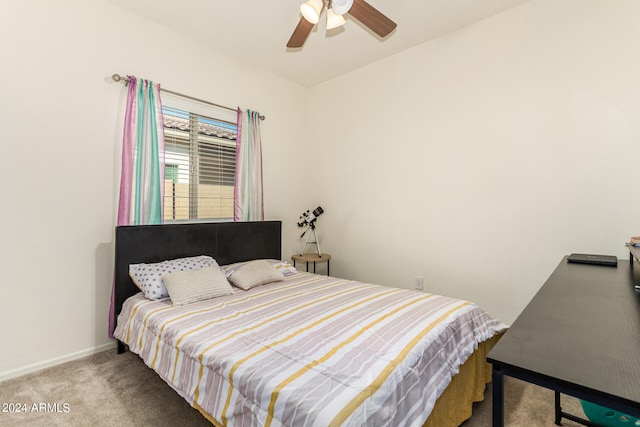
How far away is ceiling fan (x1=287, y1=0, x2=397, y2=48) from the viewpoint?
6.05ft

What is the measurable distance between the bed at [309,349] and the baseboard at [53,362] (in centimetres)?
18

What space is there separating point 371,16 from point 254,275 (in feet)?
7.10

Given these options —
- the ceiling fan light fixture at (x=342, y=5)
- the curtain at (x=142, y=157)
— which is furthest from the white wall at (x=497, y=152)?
the curtain at (x=142, y=157)

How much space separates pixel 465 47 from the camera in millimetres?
2816

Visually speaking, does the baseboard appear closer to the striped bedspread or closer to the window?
the striped bedspread

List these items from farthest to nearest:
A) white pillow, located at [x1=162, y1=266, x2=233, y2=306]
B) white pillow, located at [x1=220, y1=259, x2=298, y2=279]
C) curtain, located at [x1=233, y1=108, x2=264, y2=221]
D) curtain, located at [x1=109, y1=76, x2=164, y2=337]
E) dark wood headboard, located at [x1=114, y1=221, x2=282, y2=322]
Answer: curtain, located at [x1=233, y1=108, x2=264, y2=221] → white pillow, located at [x1=220, y1=259, x2=298, y2=279] → curtain, located at [x1=109, y1=76, x2=164, y2=337] → dark wood headboard, located at [x1=114, y1=221, x2=282, y2=322] → white pillow, located at [x1=162, y1=266, x2=233, y2=306]

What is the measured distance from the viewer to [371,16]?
2.01 metres

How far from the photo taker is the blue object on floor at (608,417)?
127cm

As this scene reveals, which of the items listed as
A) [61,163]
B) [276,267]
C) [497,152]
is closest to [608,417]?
[497,152]

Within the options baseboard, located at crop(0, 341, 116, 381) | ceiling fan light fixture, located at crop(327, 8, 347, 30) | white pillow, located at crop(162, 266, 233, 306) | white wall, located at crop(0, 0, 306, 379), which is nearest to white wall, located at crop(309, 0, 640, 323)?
ceiling fan light fixture, located at crop(327, 8, 347, 30)

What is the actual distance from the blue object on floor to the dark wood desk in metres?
0.44

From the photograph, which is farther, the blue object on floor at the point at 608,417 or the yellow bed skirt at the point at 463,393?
the yellow bed skirt at the point at 463,393

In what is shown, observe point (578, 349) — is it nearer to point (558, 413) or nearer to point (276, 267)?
point (558, 413)

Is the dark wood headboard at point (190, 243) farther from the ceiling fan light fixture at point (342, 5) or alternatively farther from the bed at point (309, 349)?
the ceiling fan light fixture at point (342, 5)
